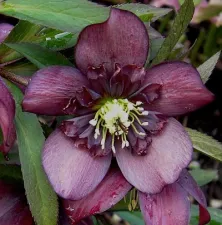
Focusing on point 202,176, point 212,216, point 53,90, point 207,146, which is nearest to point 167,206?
point 207,146

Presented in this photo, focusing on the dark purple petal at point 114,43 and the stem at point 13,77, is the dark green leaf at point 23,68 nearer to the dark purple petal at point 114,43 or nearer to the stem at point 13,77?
the stem at point 13,77

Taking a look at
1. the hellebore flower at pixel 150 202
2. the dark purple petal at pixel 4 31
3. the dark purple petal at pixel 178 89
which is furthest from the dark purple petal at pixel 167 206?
Answer: the dark purple petal at pixel 4 31

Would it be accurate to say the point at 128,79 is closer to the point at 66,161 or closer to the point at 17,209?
the point at 66,161

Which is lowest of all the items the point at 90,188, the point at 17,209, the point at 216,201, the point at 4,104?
the point at 216,201

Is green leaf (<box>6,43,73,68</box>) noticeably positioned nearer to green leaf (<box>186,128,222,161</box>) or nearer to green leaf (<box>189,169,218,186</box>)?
green leaf (<box>186,128,222,161</box>)

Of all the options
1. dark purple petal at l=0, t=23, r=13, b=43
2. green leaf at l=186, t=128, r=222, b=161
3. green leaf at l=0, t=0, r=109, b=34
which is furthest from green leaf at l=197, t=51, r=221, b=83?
dark purple petal at l=0, t=23, r=13, b=43

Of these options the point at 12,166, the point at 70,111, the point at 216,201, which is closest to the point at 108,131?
the point at 70,111
